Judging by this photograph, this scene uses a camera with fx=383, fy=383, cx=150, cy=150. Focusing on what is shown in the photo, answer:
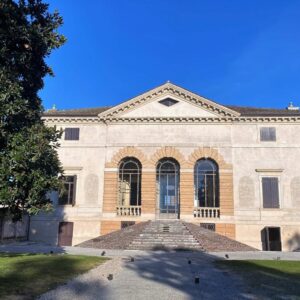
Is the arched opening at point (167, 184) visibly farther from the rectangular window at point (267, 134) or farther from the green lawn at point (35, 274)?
the green lawn at point (35, 274)

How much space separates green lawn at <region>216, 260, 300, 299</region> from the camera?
10820mm

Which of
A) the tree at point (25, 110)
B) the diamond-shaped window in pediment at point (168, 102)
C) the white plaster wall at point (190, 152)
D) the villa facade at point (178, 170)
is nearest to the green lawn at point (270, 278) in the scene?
the tree at point (25, 110)

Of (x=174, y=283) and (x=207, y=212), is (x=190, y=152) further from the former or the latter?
(x=174, y=283)

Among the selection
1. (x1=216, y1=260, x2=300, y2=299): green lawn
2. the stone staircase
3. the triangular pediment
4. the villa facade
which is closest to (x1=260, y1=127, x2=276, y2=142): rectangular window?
the villa facade

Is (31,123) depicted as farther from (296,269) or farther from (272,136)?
(272,136)

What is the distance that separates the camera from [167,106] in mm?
34188

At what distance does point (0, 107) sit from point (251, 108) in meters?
27.2

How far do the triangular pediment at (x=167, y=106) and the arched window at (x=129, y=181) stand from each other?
420 cm

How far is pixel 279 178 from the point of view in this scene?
32.2m

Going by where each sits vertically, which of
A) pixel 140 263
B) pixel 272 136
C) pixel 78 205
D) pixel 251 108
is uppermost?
pixel 251 108

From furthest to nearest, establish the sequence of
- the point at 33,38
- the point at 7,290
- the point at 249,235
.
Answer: the point at 249,235
the point at 33,38
the point at 7,290

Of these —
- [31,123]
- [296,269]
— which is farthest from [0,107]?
[296,269]

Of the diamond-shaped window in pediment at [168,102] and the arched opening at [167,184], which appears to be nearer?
the arched opening at [167,184]

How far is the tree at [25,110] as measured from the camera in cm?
1639
